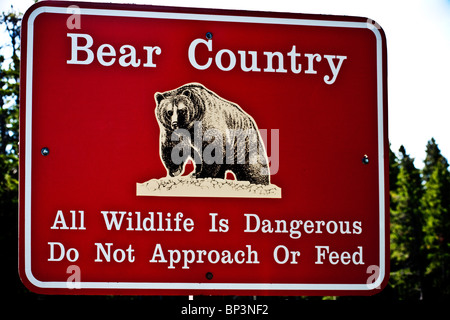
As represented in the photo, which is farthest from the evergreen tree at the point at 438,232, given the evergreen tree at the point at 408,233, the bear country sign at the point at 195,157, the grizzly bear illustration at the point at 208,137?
the grizzly bear illustration at the point at 208,137

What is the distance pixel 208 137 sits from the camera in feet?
11.1

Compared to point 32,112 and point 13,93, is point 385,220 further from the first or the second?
Result: point 13,93

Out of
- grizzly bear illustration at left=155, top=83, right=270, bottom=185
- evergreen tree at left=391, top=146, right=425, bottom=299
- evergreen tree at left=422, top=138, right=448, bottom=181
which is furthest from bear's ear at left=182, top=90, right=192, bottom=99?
evergreen tree at left=422, top=138, right=448, bottom=181

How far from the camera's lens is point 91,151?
3.35 metres

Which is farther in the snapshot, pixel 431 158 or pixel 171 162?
pixel 431 158

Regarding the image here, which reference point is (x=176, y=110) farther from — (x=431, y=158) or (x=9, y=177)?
(x=431, y=158)

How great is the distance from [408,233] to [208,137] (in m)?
76.2

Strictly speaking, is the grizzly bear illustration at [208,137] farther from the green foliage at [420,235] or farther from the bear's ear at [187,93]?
the green foliage at [420,235]

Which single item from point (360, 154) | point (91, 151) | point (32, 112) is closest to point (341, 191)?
point (360, 154)

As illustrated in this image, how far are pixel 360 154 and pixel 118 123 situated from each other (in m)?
1.09

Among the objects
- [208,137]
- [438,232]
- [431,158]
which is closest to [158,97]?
[208,137]

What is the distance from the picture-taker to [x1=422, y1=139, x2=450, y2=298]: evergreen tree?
77938mm
